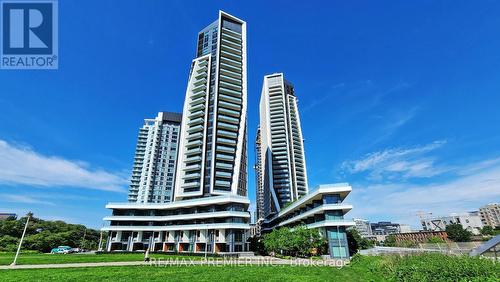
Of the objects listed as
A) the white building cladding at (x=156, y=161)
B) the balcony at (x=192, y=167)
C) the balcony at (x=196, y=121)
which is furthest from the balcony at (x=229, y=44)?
the white building cladding at (x=156, y=161)

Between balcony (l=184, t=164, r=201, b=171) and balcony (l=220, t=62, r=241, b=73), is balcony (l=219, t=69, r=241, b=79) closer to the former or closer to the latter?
balcony (l=220, t=62, r=241, b=73)

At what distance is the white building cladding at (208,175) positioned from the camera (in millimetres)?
63562

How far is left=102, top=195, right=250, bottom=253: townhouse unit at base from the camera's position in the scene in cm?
6159

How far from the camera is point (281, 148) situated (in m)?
123

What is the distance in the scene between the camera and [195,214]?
216 ft

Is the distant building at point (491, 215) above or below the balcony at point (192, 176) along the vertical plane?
below

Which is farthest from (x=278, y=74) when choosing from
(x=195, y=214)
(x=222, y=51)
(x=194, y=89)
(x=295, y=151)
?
(x=195, y=214)

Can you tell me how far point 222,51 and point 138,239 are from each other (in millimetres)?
70181

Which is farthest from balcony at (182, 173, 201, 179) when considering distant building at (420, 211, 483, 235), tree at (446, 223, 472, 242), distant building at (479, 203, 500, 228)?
distant building at (479, 203, 500, 228)

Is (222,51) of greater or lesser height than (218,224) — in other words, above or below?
above

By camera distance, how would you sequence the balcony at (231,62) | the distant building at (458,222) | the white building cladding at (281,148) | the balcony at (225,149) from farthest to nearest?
1. the distant building at (458,222)
2. the white building cladding at (281,148)
3. the balcony at (231,62)
4. the balcony at (225,149)

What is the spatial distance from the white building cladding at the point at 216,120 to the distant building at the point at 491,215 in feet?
743

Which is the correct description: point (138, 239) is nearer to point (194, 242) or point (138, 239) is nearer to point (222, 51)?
point (194, 242)

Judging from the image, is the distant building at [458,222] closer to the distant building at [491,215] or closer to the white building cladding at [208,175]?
the distant building at [491,215]
